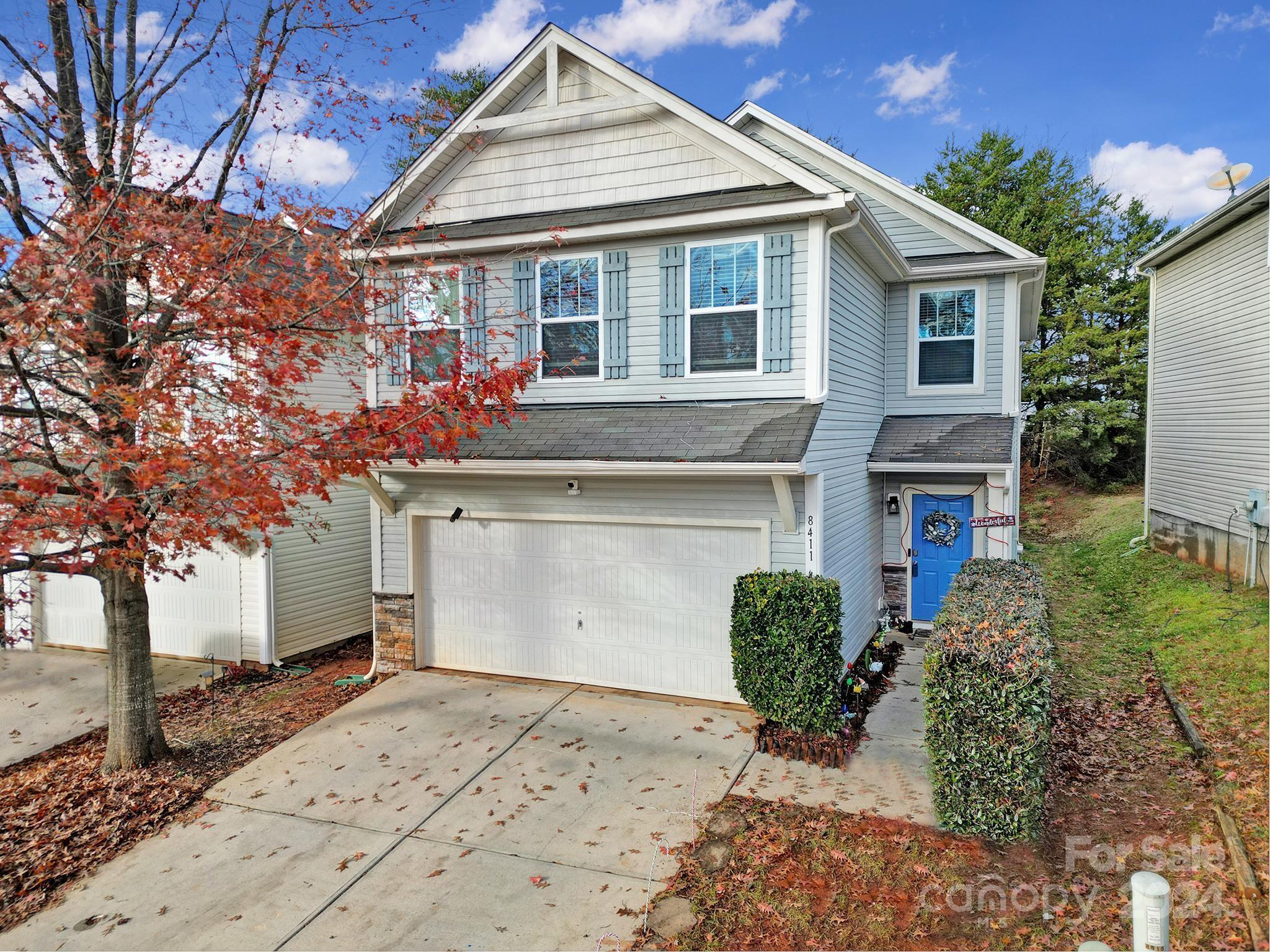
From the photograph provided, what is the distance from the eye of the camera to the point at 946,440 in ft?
34.5

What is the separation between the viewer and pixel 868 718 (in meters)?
7.78

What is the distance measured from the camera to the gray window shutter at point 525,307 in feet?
29.3

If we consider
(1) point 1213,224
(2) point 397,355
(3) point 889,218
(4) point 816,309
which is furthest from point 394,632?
(1) point 1213,224

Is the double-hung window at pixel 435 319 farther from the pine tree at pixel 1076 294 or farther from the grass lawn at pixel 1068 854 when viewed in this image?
the pine tree at pixel 1076 294

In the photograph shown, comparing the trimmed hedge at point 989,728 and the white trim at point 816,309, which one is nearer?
the trimmed hedge at point 989,728

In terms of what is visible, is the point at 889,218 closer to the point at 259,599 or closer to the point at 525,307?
the point at 525,307

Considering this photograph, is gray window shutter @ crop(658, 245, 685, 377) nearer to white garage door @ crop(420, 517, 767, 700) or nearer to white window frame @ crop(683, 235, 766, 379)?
white window frame @ crop(683, 235, 766, 379)

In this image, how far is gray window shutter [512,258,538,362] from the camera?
352 inches

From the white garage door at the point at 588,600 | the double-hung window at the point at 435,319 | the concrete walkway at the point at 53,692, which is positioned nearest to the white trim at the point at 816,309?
the white garage door at the point at 588,600

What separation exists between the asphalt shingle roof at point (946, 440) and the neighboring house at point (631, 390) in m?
0.05

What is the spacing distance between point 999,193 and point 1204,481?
17515 mm

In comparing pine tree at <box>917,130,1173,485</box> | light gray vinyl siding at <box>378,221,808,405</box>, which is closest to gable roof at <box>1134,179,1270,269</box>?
light gray vinyl siding at <box>378,221,808,405</box>

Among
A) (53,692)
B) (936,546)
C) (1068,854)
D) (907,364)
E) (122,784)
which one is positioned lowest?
(53,692)

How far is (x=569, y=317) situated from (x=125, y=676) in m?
6.08
